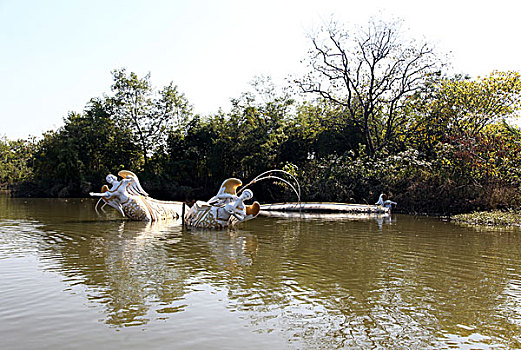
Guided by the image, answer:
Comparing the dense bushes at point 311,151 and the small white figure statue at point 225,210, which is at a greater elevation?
the dense bushes at point 311,151

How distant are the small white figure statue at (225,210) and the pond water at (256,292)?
1.79 metres

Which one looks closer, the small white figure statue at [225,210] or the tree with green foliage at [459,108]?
the small white figure statue at [225,210]

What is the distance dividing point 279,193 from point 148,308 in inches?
959

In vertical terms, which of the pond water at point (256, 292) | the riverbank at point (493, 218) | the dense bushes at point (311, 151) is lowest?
the pond water at point (256, 292)

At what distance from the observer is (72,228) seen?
14031 millimetres

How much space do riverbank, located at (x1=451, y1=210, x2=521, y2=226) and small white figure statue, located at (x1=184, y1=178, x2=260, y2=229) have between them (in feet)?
28.5

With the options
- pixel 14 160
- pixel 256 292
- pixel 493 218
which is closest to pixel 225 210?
pixel 256 292

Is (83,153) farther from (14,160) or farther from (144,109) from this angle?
(14,160)

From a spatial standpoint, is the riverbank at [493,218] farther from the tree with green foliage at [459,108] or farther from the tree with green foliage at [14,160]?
the tree with green foliage at [14,160]

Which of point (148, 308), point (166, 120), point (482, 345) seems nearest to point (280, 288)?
point (148, 308)

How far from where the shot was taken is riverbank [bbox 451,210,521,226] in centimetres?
1652

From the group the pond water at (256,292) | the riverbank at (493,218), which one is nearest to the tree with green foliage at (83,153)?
the pond water at (256,292)

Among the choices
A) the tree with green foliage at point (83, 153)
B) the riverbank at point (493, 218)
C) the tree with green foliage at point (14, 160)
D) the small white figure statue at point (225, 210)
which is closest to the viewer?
the small white figure statue at point (225, 210)

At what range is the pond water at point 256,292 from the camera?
16.0 ft
